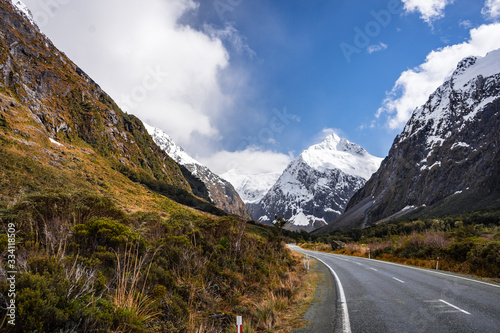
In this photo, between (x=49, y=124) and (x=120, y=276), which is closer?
(x=120, y=276)

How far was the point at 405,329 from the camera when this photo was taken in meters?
5.08

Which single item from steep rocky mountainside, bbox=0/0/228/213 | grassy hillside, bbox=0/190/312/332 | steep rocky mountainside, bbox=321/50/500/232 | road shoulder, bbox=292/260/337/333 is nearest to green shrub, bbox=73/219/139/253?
grassy hillside, bbox=0/190/312/332

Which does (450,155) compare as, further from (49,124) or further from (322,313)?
(49,124)

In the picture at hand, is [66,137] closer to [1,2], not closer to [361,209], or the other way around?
[1,2]

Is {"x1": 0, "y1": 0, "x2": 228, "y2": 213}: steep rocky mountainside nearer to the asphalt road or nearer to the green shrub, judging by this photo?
the green shrub

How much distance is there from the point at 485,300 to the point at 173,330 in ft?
26.5

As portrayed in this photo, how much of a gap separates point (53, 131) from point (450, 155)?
579 feet

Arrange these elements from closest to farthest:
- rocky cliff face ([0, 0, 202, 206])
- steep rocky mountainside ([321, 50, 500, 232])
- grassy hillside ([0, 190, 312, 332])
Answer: grassy hillside ([0, 190, 312, 332]) → rocky cliff face ([0, 0, 202, 206]) → steep rocky mountainside ([321, 50, 500, 232])

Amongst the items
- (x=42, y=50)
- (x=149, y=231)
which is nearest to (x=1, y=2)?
(x=42, y=50)

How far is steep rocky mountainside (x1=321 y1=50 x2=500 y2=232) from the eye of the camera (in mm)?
117000

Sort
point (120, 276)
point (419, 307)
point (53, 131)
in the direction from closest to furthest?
point (120, 276), point (419, 307), point (53, 131)

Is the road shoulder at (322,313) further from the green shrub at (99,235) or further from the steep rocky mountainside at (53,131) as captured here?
the steep rocky mountainside at (53,131)

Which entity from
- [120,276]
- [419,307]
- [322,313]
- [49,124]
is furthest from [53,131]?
[419,307]

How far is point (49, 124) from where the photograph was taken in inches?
2494
